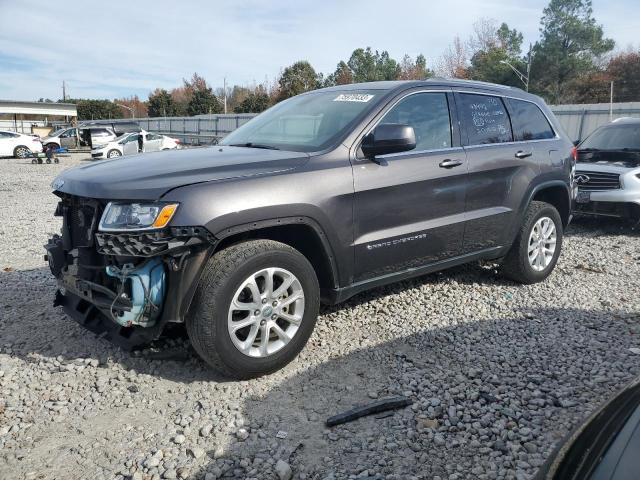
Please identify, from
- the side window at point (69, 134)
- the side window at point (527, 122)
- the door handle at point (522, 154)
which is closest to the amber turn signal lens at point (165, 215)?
the door handle at point (522, 154)

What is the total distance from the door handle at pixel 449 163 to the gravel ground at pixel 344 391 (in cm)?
123

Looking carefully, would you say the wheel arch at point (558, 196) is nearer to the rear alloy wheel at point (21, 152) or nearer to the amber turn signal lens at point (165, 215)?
the amber turn signal lens at point (165, 215)

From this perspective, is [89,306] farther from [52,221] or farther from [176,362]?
[52,221]

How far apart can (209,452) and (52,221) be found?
713cm

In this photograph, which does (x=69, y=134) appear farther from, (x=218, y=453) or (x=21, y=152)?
(x=218, y=453)

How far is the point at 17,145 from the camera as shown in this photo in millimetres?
25906

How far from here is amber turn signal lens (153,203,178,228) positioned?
2.93 metres

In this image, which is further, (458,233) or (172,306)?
(458,233)

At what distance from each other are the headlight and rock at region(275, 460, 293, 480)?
4.56 feet

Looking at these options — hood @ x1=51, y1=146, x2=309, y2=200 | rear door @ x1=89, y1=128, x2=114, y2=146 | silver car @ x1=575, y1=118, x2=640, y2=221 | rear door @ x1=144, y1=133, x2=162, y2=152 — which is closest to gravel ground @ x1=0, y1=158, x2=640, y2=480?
hood @ x1=51, y1=146, x2=309, y2=200

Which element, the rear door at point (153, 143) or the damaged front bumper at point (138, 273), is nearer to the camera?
the damaged front bumper at point (138, 273)

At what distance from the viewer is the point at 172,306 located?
304 cm

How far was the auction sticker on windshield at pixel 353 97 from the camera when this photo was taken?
4.07 metres

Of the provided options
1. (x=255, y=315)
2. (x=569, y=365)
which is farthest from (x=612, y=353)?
(x=255, y=315)
